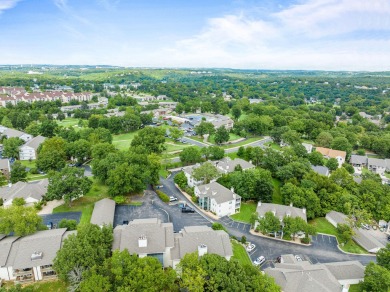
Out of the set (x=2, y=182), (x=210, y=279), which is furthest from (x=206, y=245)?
(x=2, y=182)

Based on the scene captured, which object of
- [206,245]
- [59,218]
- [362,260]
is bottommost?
[362,260]

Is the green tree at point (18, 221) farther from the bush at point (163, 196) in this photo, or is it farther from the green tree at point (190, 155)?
the green tree at point (190, 155)

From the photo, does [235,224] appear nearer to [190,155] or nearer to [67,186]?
[190,155]

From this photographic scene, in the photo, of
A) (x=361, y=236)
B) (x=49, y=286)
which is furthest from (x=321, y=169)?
(x=49, y=286)

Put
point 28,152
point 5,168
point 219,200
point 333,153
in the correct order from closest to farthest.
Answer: point 219,200 → point 5,168 → point 28,152 → point 333,153

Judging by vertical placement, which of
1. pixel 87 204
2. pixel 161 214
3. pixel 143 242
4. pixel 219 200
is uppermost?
pixel 143 242

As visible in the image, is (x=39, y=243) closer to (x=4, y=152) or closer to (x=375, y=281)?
(x=375, y=281)
